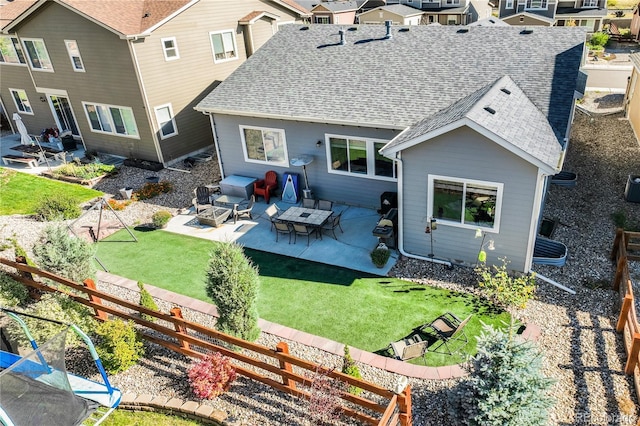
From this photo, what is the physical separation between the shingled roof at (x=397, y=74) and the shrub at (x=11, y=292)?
8958 mm

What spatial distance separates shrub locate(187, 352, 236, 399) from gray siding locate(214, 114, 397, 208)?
8762 millimetres

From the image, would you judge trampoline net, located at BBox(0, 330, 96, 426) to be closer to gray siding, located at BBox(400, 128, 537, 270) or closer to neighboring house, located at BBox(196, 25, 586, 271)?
neighboring house, located at BBox(196, 25, 586, 271)

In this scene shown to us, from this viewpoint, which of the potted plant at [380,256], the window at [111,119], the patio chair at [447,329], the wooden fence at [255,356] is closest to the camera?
the wooden fence at [255,356]

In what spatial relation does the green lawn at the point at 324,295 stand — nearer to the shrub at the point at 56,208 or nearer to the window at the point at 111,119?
the shrub at the point at 56,208

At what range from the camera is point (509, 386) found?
22.0ft

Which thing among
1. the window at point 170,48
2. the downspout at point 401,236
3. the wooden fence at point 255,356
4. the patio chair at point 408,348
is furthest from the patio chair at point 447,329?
the window at point 170,48

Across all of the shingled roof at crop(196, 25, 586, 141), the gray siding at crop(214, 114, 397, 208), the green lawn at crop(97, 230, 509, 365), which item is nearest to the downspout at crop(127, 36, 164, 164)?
the shingled roof at crop(196, 25, 586, 141)

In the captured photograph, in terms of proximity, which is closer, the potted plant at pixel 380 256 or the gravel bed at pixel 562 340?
the gravel bed at pixel 562 340

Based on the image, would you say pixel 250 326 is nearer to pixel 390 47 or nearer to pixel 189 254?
pixel 189 254

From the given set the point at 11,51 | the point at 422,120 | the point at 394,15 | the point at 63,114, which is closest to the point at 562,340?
the point at 422,120

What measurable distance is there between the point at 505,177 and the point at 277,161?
29.4ft

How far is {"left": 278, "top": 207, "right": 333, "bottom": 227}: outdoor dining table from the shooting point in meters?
14.0

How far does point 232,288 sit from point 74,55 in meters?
18.7

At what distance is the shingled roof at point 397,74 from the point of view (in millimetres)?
13734
